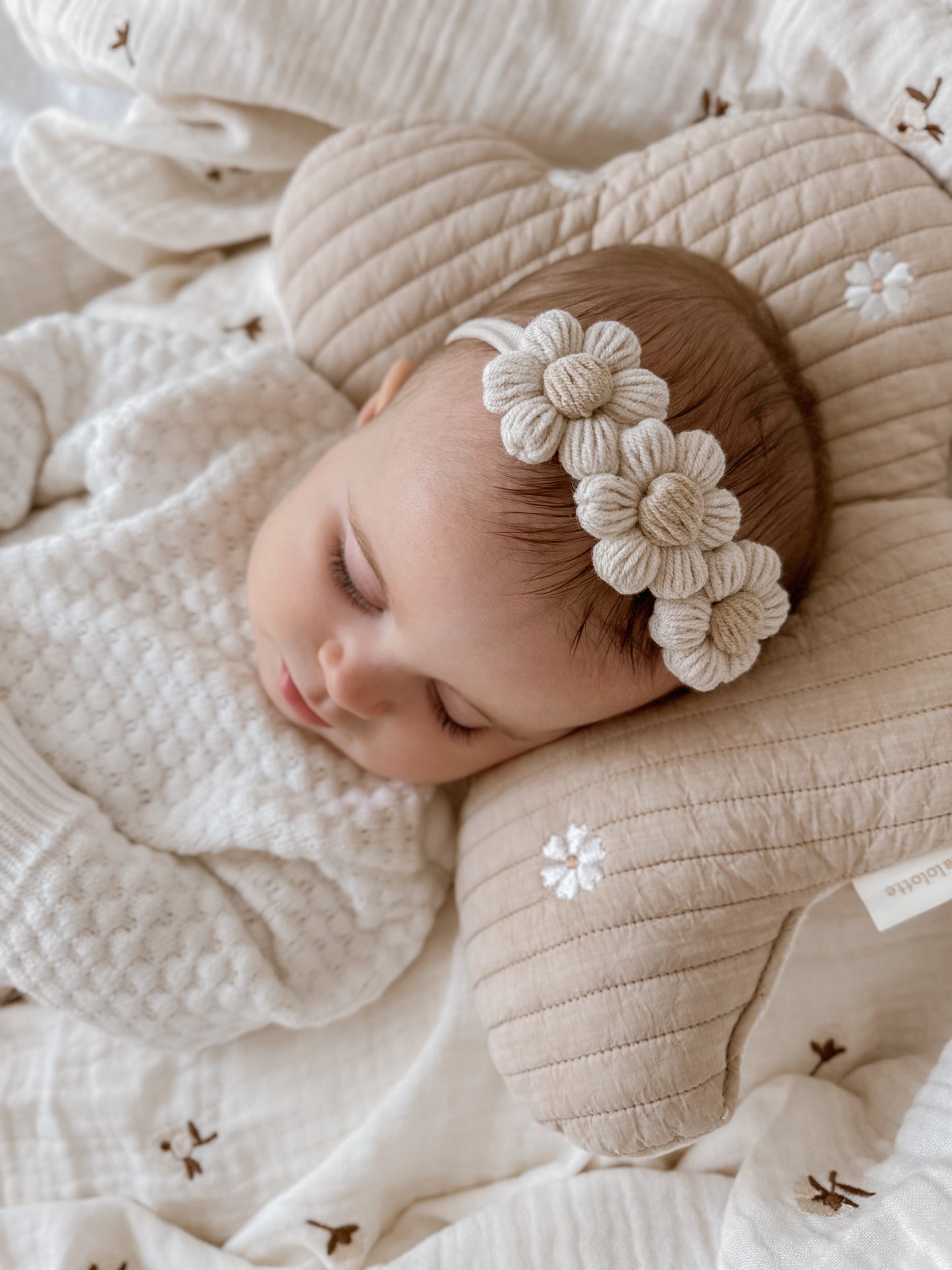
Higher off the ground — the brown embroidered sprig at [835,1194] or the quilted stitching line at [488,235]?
the quilted stitching line at [488,235]

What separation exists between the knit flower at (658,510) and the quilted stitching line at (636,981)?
386 millimetres

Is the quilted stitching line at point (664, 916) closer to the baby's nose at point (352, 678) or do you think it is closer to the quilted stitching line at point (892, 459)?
the baby's nose at point (352, 678)

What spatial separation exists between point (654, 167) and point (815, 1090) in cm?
114

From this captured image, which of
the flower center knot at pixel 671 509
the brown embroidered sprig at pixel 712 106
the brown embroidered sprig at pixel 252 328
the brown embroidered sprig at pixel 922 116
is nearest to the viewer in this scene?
the flower center knot at pixel 671 509

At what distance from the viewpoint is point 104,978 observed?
42.4 inches

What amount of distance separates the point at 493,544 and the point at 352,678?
213mm

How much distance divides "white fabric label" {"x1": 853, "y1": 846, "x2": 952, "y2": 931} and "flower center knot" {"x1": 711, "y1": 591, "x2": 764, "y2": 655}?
31 cm

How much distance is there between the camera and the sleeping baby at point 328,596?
0.89 meters

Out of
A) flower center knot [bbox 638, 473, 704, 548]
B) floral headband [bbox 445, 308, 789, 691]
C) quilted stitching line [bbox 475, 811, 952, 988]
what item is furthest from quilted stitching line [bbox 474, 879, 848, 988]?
flower center knot [bbox 638, 473, 704, 548]

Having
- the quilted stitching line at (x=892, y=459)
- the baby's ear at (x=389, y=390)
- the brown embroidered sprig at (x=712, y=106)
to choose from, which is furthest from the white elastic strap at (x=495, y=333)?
the brown embroidered sprig at (x=712, y=106)

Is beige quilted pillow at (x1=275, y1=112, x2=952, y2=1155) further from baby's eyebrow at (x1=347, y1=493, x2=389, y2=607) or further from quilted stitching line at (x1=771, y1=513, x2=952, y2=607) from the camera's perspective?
baby's eyebrow at (x1=347, y1=493, x2=389, y2=607)

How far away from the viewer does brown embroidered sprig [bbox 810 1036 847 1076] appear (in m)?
1.21

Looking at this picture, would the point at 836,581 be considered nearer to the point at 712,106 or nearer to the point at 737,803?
the point at 737,803

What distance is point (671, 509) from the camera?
0.83 m
